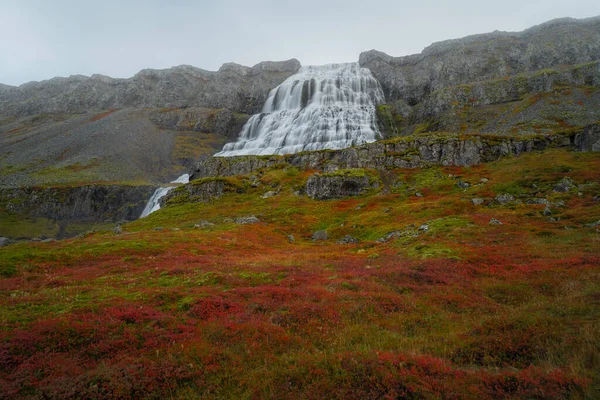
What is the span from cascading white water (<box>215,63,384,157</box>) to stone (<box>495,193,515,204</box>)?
59732 mm

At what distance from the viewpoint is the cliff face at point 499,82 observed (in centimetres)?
8531

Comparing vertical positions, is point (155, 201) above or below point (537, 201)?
below

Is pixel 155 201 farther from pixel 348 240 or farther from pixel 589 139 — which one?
pixel 589 139

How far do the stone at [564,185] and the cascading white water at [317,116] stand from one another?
202ft

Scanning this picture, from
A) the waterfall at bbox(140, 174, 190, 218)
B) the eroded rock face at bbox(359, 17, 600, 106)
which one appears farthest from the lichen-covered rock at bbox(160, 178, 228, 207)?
the eroded rock face at bbox(359, 17, 600, 106)

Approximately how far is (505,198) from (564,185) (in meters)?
7.17

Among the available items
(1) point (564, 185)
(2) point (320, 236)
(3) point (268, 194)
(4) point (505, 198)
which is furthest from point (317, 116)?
(1) point (564, 185)

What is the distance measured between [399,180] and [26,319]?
5726cm

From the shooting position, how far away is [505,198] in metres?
37.1

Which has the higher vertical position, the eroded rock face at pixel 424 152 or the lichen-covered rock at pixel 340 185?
the eroded rock face at pixel 424 152

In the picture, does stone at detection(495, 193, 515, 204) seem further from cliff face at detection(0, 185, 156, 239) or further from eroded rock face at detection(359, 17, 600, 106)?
eroded rock face at detection(359, 17, 600, 106)

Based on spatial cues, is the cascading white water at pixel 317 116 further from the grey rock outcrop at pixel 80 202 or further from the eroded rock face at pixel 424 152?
the grey rock outcrop at pixel 80 202

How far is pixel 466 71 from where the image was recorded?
13962 centimetres

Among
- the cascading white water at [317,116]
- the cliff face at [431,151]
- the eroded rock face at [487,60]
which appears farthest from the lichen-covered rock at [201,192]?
the eroded rock face at [487,60]
